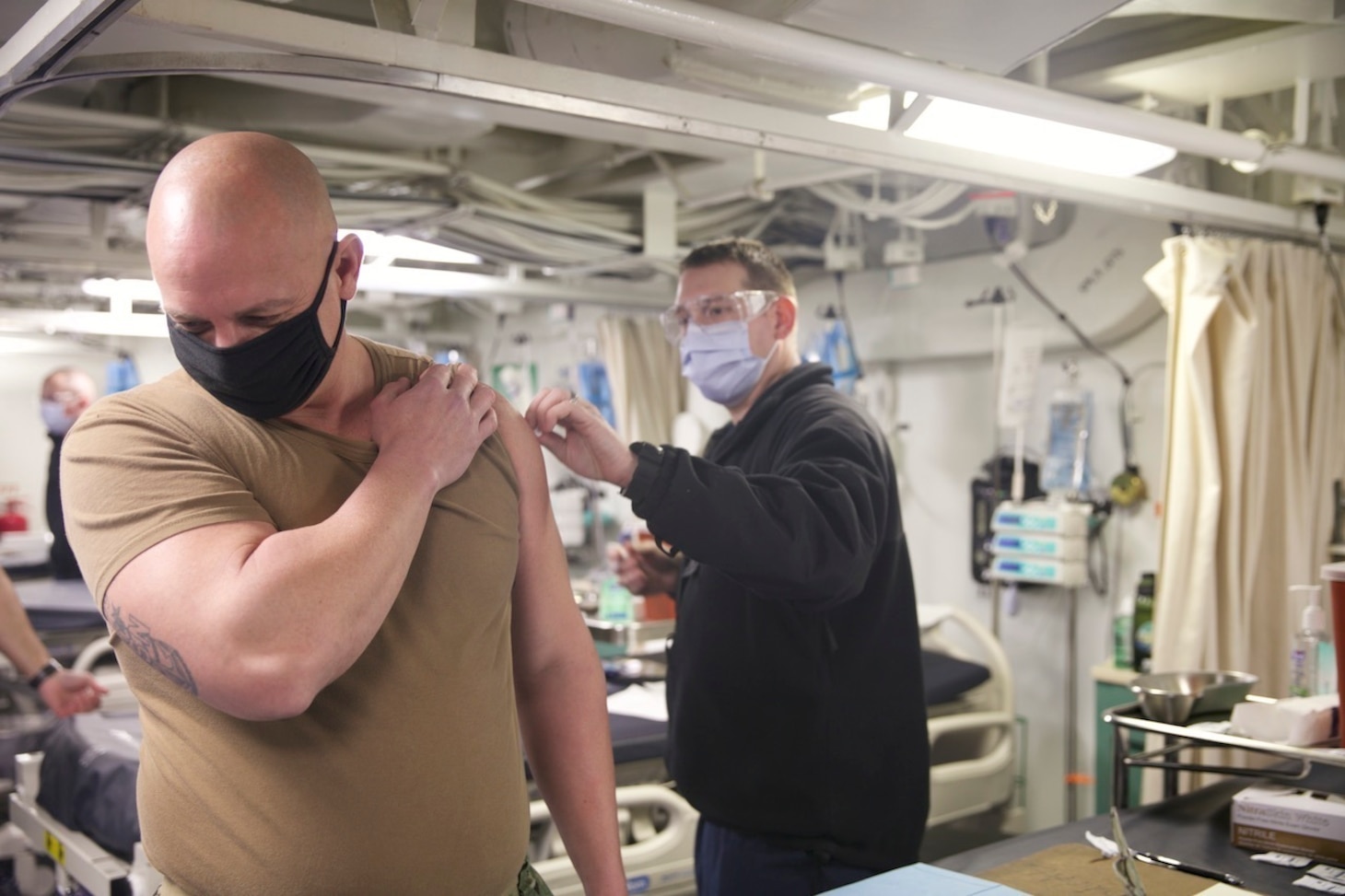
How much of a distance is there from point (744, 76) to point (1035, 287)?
2.46 m

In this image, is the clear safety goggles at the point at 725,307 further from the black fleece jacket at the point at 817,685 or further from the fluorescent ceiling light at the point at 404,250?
the fluorescent ceiling light at the point at 404,250

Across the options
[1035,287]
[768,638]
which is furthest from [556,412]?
[1035,287]

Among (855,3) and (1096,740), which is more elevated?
(855,3)

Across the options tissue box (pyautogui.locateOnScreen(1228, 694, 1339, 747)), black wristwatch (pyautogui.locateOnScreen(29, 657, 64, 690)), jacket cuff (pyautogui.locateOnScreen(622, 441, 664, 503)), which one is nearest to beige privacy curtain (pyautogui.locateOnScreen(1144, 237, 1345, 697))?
tissue box (pyautogui.locateOnScreen(1228, 694, 1339, 747))

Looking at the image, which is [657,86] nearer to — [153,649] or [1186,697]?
[153,649]

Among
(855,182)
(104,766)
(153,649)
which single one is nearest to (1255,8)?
(855,182)

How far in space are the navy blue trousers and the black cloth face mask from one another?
1.43 m

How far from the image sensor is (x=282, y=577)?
1236 millimetres

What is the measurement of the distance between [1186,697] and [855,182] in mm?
2791

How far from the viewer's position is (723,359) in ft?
8.57

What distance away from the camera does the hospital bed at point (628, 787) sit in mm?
3174

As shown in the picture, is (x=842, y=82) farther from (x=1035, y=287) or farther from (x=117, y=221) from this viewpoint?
(x=117, y=221)

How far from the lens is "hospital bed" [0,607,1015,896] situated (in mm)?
3174

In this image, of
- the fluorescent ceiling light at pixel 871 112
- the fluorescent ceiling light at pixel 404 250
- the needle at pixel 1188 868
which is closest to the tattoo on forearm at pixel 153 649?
the needle at pixel 1188 868
